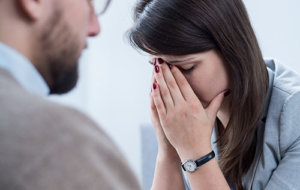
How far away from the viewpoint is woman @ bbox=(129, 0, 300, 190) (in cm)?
100

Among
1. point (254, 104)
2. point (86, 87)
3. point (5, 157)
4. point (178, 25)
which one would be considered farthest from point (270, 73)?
point (86, 87)

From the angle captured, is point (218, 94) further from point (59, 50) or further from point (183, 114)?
point (59, 50)

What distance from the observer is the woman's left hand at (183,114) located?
42.7 inches

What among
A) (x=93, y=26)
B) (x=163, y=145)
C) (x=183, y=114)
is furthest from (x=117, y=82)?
(x=93, y=26)

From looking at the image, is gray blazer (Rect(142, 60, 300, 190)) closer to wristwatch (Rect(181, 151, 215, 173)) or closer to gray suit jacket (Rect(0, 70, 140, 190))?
wristwatch (Rect(181, 151, 215, 173))

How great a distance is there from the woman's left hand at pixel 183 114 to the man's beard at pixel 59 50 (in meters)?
0.59

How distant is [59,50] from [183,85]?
64cm

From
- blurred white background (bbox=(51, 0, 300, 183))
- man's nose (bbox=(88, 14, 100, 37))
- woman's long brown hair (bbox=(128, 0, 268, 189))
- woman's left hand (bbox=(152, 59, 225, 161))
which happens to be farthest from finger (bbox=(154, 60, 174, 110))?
blurred white background (bbox=(51, 0, 300, 183))

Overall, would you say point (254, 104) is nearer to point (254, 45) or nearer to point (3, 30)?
point (254, 45)

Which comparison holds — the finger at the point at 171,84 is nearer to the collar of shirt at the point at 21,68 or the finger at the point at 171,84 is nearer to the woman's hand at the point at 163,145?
the woman's hand at the point at 163,145

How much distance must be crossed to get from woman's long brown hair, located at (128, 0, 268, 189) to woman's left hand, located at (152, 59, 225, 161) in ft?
0.28

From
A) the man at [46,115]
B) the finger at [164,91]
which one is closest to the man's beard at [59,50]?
the man at [46,115]

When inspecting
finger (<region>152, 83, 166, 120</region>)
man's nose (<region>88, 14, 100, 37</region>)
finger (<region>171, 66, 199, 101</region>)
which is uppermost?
man's nose (<region>88, 14, 100, 37</region>)

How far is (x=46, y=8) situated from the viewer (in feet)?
1.59
